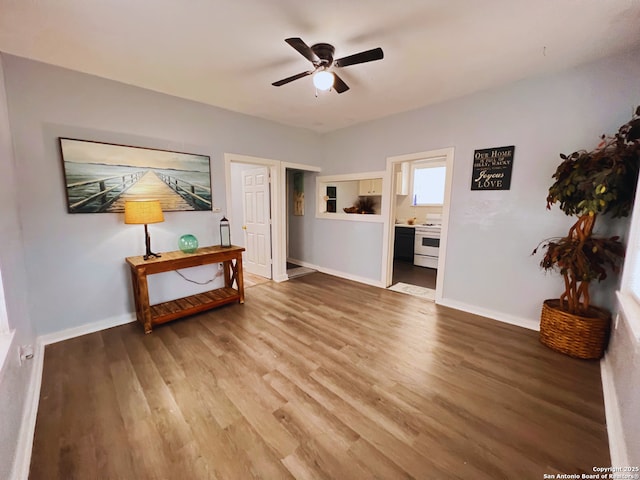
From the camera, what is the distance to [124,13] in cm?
169

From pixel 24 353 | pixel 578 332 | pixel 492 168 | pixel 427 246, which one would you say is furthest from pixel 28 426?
pixel 427 246

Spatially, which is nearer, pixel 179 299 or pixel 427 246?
pixel 179 299

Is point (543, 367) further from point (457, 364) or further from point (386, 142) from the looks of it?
point (386, 142)

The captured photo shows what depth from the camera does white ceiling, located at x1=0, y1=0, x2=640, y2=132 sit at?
1643 millimetres

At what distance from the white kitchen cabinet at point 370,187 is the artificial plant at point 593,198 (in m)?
2.73

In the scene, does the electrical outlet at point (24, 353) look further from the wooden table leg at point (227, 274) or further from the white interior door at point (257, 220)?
the white interior door at point (257, 220)

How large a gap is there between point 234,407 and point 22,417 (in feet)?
3.90

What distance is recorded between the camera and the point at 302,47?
174 cm

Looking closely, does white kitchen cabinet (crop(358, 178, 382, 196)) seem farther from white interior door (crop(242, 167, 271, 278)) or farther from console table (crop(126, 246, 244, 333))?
console table (crop(126, 246, 244, 333))

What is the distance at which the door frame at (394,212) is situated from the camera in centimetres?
323

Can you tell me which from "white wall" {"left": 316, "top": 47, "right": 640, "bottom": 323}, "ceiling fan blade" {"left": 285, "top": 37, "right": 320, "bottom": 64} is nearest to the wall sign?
"white wall" {"left": 316, "top": 47, "right": 640, "bottom": 323}

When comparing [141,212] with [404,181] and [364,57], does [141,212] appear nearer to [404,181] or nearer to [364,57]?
[364,57]

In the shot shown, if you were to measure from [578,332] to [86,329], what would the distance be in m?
4.70

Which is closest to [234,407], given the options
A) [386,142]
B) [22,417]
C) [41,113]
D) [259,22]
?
[22,417]
